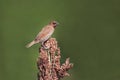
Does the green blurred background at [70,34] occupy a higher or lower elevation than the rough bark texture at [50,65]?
higher

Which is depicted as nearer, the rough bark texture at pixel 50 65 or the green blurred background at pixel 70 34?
the rough bark texture at pixel 50 65

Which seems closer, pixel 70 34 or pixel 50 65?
pixel 50 65

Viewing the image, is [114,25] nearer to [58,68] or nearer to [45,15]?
[45,15]

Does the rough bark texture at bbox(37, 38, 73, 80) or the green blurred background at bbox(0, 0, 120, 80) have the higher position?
the green blurred background at bbox(0, 0, 120, 80)

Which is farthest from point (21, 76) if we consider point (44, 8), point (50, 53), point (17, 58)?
point (50, 53)

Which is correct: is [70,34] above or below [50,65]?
above
